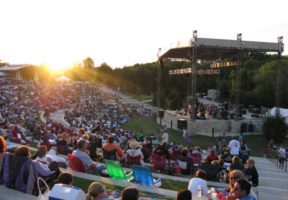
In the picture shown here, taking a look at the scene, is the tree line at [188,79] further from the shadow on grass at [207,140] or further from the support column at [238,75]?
the shadow on grass at [207,140]

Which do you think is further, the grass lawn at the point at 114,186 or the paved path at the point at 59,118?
the paved path at the point at 59,118

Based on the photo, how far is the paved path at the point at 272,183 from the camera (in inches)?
463

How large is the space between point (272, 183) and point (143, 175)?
20.8 ft

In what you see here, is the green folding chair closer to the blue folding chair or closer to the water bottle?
the blue folding chair

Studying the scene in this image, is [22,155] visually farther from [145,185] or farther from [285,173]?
[285,173]

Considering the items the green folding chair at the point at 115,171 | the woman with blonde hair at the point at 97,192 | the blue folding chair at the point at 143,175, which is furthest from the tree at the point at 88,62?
the woman with blonde hair at the point at 97,192

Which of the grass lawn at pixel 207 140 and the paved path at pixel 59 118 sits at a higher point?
the paved path at pixel 59 118

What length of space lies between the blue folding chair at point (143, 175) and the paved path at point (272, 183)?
3339mm

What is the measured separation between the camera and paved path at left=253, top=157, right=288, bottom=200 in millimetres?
11773

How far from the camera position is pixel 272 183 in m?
14.2

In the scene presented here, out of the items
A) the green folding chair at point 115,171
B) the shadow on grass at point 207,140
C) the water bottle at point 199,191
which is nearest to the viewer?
the water bottle at point 199,191

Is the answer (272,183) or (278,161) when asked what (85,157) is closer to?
(272,183)

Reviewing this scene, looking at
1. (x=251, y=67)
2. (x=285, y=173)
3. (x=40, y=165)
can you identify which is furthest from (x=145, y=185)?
(x=251, y=67)

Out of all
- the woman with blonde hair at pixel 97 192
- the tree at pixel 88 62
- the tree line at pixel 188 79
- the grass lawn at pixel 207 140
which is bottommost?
the grass lawn at pixel 207 140
